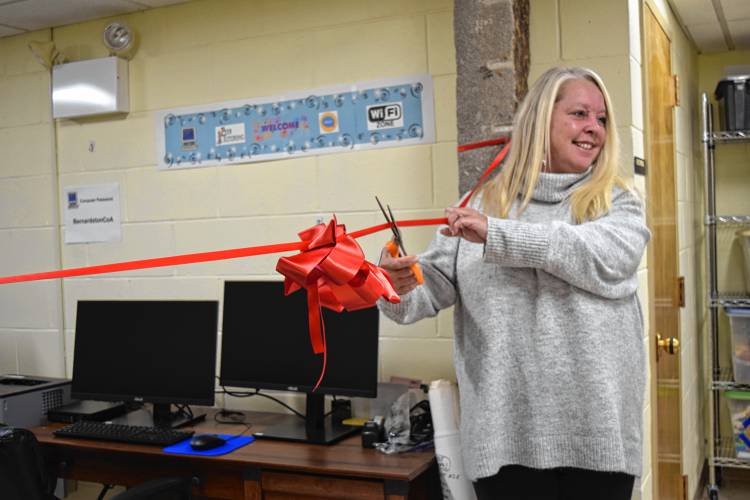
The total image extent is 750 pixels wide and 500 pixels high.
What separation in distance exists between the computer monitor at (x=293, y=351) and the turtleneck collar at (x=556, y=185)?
84cm

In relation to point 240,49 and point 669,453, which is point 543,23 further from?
point 669,453

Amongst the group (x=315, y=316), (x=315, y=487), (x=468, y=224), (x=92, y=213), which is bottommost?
(x=315, y=487)

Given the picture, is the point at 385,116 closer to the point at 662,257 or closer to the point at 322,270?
the point at 662,257

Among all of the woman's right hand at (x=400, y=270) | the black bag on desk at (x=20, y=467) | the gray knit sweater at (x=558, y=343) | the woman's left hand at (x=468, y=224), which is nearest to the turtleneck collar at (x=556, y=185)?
the gray knit sweater at (x=558, y=343)

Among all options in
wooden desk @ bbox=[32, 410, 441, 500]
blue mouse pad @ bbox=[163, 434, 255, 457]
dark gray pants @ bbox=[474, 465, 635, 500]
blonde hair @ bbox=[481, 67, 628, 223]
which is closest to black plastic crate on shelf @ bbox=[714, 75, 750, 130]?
blonde hair @ bbox=[481, 67, 628, 223]

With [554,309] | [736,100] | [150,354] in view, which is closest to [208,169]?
[150,354]

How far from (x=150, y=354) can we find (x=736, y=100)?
3.08 metres

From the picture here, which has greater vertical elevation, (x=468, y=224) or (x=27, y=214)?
(x=27, y=214)

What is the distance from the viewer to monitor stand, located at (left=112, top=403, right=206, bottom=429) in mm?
2922

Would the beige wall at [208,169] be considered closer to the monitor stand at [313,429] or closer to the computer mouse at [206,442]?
the monitor stand at [313,429]

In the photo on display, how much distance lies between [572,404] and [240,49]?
2.02 meters

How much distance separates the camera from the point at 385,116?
2.91 metres

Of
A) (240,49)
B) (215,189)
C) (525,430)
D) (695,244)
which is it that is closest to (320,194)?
(215,189)

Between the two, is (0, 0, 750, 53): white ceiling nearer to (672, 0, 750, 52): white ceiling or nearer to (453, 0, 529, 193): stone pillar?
(672, 0, 750, 52): white ceiling
